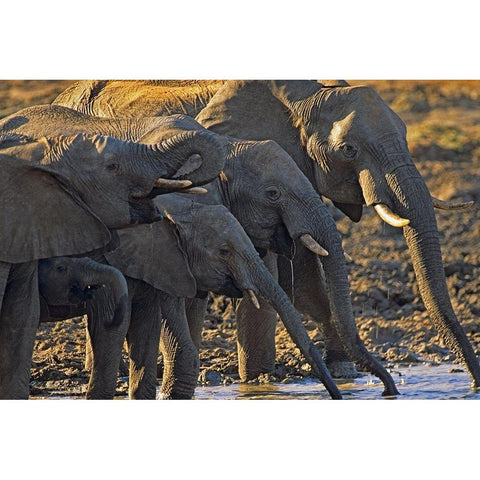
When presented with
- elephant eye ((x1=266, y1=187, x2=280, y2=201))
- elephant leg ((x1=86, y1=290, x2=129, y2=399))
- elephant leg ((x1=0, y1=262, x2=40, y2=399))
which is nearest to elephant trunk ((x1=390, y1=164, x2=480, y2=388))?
elephant eye ((x1=266, y1=187, x2=280, y2=201))

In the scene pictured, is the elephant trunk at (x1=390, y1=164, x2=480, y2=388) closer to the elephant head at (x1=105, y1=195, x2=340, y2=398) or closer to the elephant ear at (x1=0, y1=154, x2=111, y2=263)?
the elephant head at (x1=105, y1=195, x2=340, y2=398)

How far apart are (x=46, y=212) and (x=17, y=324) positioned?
427 mm

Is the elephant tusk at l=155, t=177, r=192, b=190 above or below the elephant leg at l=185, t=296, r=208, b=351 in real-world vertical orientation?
above

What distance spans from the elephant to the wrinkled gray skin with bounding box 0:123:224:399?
57cm

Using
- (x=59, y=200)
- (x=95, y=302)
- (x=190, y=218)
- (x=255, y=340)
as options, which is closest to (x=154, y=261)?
(x=190, y=218)

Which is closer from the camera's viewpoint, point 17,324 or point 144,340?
point 17,324

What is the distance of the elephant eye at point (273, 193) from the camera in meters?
8.58

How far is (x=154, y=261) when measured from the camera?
25.9 feet

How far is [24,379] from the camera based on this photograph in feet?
23.8

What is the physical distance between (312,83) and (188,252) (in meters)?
1.76

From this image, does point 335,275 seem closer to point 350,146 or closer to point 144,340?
point 350,146

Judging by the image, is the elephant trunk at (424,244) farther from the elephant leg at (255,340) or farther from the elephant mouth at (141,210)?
the elephant mouth at (141,210)

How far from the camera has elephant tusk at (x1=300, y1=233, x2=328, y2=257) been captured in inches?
334

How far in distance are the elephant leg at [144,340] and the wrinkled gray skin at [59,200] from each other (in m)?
0.72
